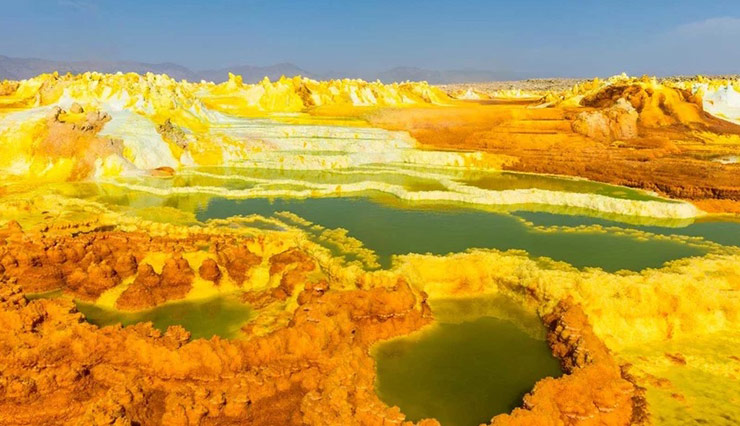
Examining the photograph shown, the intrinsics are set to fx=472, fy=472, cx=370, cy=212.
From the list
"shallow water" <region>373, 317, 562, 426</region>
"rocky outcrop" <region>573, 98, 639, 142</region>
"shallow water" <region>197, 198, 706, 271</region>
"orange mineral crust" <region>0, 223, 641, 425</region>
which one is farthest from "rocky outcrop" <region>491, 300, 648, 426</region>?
"rocky outcrop" <region>573, 98, 639, 142</region>

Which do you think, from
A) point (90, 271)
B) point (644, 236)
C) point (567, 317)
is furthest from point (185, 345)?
point (644, 236)

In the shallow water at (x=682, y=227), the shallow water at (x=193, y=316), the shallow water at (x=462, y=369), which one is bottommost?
the shallow water at (x=193, y=316)

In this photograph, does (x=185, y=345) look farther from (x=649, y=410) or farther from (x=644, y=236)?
(x=644, y=236)

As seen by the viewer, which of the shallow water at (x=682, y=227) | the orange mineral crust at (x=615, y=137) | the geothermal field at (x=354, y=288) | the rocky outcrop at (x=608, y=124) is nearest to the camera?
the geothermal field at (x=354, y=288)

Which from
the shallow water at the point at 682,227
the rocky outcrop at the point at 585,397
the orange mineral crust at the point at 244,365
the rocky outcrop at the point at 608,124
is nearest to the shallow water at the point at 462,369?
the orange mineral crust at the point at 244,365

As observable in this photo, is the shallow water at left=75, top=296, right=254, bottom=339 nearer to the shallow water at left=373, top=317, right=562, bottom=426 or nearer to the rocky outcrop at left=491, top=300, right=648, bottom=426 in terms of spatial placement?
the shallow water at left=373, top=317, right=562, bottom=426

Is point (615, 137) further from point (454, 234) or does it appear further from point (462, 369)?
point (462, 369)

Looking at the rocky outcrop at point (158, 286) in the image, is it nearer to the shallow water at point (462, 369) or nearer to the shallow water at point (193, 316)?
the shallow water at point (193, 316)
